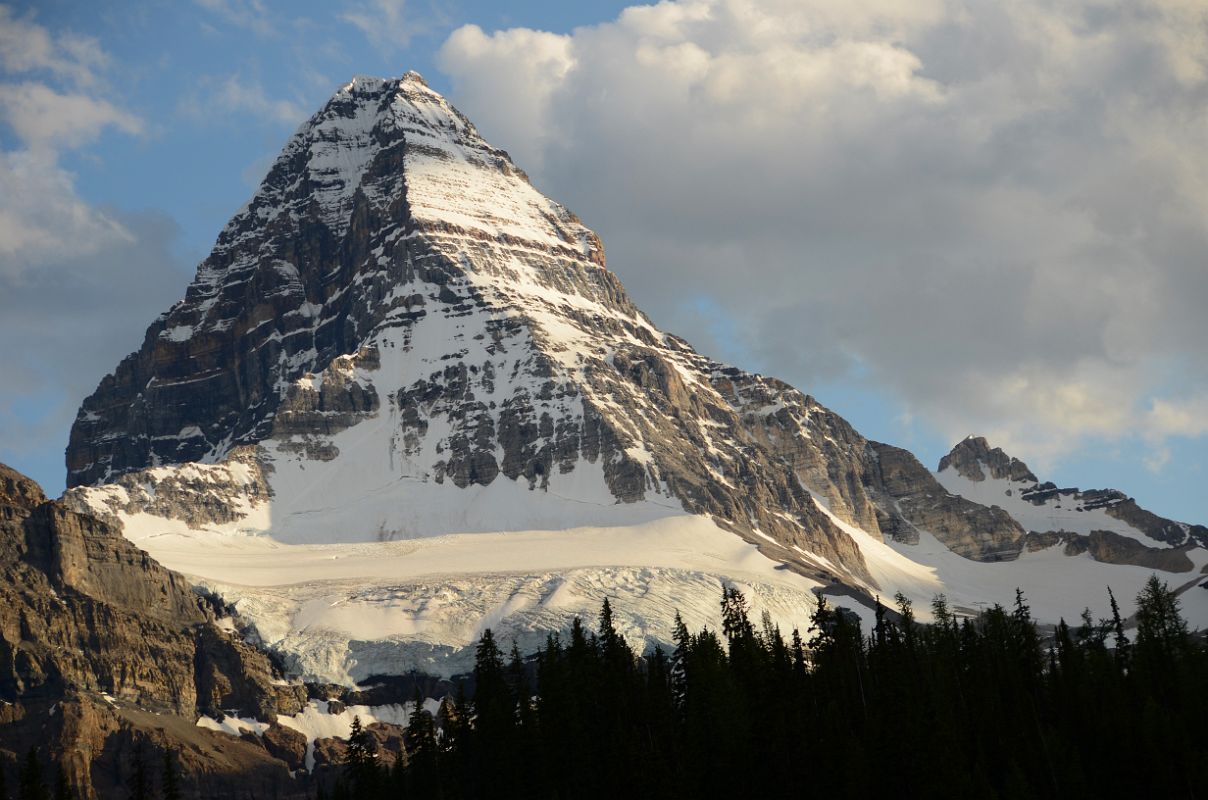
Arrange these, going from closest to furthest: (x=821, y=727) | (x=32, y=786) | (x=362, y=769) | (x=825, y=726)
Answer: (x=825, y=726)
(x=821, y=727)
(x=32, y=786)
(x=362, y=769)

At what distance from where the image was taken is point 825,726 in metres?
148

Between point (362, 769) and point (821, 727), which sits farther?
point (362, 769)

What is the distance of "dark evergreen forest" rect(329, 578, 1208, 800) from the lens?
14200 centimetres

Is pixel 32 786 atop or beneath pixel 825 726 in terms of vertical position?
atop

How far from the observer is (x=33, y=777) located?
164m

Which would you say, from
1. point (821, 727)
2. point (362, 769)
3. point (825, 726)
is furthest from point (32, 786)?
point (825, 726)

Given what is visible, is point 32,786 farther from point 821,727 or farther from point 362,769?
point 821,727

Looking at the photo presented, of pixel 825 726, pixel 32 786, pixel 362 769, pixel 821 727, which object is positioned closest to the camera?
pixel 825 726

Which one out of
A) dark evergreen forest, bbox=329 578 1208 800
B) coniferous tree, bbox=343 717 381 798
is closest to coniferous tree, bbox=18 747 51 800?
coniferous tree, bbox=343 717 381 798

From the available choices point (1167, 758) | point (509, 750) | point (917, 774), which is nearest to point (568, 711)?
point (509, 750)

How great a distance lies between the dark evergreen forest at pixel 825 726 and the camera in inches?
5591

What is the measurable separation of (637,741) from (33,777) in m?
51.5

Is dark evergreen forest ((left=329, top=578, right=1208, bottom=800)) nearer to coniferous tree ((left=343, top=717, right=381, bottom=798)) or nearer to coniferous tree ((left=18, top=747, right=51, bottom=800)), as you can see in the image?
coniferous tree ((left=343, top=717, right=381, bottom=798))

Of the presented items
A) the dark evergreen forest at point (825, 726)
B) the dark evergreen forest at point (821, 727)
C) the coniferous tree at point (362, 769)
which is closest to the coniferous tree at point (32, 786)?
the dark evergreen forest at point (821, 727)
